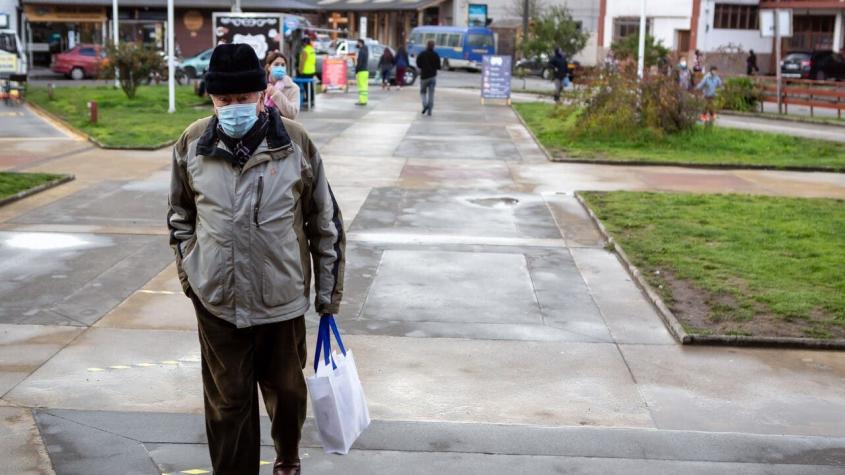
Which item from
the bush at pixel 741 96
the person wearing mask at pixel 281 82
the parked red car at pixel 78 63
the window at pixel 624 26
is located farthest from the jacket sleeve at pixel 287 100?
the window at pixel 624 26

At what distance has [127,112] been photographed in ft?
82.1

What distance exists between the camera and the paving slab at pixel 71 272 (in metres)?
7.99

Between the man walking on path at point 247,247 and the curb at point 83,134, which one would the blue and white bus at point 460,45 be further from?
the man walking on path at point 247,247

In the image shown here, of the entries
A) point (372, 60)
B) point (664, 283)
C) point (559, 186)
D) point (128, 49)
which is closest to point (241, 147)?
point (664, 283)

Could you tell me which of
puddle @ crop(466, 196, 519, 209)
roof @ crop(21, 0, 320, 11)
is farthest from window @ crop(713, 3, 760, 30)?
puddle @ crop(466, 196, 519, 209)

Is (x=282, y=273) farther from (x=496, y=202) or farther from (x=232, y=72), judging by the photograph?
(x=496, y=202)

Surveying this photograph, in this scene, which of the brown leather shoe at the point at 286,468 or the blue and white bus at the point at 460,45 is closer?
the brown leather shoe at the point at 286,468

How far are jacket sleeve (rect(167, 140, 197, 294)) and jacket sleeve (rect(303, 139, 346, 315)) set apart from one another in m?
0.47

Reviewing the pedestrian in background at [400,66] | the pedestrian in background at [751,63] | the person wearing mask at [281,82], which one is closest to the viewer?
the person wearing mask at [281,82]

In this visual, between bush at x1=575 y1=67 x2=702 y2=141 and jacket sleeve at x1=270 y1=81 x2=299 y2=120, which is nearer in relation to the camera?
jacket sleeve at x1=270 y1=81 x2=299 y2=120

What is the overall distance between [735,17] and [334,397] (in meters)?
57.0

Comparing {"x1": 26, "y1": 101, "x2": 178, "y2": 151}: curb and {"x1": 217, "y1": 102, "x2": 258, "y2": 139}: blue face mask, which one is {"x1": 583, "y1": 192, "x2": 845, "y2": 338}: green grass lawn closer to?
{"x1": 217, "y1": 102, "x2": 258, "y2": 139}: blue face mask

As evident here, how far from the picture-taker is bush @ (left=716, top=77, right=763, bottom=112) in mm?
30641

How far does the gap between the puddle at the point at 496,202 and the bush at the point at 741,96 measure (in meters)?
18.4
